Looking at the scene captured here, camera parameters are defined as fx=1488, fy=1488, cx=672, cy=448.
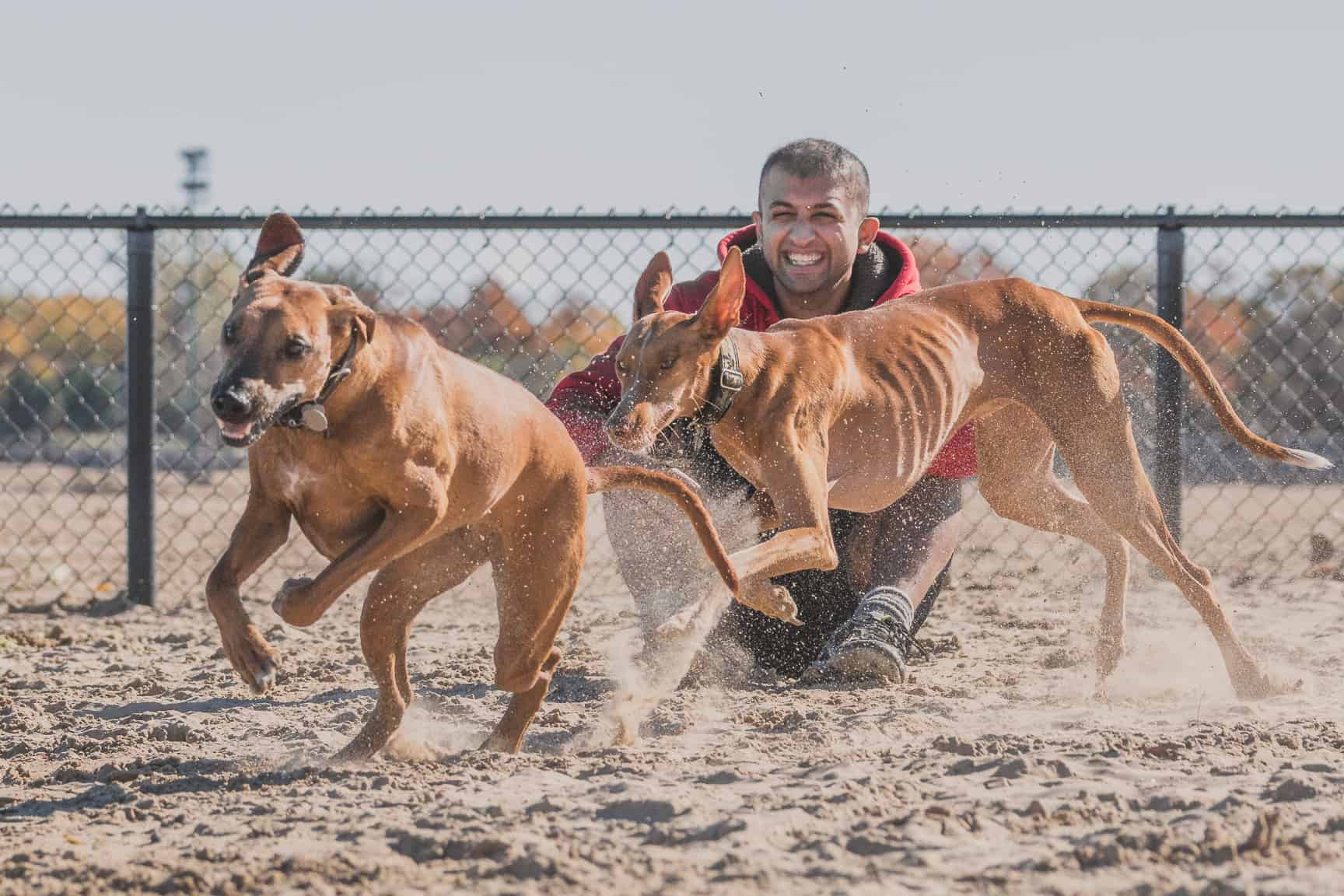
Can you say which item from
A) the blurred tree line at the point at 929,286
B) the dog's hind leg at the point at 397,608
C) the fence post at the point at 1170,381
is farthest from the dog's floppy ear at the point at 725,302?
the fence post at the point at 1170,381

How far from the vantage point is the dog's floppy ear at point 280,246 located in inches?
122

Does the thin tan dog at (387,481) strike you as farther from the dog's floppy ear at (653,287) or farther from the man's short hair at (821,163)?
the man's short hair at (821,163)

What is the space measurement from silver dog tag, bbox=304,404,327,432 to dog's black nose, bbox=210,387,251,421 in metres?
0.15

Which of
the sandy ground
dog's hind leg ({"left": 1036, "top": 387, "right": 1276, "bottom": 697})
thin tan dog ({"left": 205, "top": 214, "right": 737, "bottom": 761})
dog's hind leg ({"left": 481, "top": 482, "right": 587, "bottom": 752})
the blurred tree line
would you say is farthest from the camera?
the blurred tree line

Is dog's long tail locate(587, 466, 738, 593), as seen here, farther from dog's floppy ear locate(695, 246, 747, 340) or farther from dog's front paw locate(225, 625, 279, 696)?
dog's front paw locate(225, 625, 279, 696)

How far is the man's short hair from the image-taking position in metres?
4.66

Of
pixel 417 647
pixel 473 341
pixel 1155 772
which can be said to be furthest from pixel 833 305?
pixel 473 341

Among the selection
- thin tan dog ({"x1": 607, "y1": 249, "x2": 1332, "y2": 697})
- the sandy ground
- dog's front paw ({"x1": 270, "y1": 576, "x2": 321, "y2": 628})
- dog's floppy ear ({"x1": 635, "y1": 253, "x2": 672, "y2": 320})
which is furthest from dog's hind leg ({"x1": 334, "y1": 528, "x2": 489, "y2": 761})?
dog's floppy ear ({"x1": 635, "y1": 253, "x2": 672, "y2": 320})

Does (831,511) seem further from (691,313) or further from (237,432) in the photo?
(237,432)

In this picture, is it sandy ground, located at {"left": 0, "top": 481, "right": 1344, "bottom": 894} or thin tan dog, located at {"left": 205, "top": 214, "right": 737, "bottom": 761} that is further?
thin tan dog, located at {"left": 205, "top": 214, "right": 737, "bottom": 761}

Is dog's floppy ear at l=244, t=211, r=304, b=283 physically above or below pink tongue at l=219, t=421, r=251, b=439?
above

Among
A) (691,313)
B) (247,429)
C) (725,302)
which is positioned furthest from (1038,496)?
(247,429)

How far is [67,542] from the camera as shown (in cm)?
838

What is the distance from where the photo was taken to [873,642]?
14.6 feet
